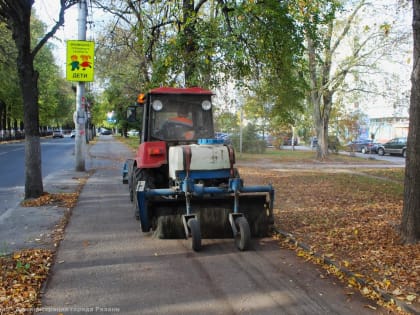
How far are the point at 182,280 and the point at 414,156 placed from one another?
12.7 ft

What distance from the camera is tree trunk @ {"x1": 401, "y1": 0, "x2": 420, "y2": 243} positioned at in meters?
6.38

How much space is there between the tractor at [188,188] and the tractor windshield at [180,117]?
0.02 metres

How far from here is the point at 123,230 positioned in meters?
7.97

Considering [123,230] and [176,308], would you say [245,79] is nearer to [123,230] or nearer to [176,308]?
[123,230]

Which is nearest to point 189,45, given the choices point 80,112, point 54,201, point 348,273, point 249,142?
point 54,201

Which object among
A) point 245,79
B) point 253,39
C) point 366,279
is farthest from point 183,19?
point 366,279

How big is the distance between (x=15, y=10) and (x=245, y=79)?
7488 mm

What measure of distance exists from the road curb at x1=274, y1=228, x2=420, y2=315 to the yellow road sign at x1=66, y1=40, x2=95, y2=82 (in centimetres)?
1182

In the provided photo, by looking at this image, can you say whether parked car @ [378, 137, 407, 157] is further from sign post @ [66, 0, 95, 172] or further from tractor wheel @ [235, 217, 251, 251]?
tractor wheel @ [235, 217, 251, 251]

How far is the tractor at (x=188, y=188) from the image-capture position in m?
6.86

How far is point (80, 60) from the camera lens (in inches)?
661

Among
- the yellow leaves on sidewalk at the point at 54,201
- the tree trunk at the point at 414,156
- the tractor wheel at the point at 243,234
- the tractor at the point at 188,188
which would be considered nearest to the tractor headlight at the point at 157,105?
the tractor at the point at 188,188

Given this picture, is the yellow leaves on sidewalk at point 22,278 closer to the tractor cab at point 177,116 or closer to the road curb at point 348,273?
the tractor cab at point 177,116

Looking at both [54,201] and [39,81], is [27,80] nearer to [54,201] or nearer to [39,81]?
[54,201]
